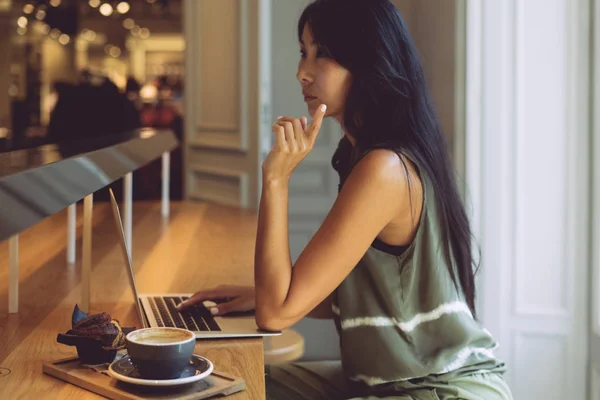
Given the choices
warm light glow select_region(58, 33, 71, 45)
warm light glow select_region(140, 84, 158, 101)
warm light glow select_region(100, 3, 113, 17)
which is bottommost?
warm light glow select_region(140, 84, 158, 101)

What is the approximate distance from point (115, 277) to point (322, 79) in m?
0.71

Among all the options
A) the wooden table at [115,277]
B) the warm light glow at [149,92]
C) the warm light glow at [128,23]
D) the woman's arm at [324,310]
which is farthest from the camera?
the warm light glow at [128,23]

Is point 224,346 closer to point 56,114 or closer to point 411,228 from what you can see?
point 411,228

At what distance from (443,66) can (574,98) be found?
1.80 feet

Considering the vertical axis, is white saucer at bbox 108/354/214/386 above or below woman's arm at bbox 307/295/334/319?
above

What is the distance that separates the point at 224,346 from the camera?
1.26m

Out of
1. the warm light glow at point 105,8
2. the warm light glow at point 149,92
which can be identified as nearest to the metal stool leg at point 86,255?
the warm light glow at point 105,8

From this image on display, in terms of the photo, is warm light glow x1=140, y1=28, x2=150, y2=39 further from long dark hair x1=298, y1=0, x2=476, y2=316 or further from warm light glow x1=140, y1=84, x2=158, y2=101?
long dark hair x1=298, y1=0, x2=476, y2=316

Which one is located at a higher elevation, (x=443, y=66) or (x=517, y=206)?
(x=443, y=66)

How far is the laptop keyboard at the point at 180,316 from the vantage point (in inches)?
53.2

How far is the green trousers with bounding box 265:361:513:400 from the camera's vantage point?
4.44 feet

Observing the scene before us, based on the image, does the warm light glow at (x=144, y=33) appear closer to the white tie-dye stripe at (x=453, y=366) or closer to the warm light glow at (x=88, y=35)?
the warm light glow at (x=88, y=35)

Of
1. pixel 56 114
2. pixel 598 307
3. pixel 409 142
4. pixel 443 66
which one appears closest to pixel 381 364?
pixel 409 142

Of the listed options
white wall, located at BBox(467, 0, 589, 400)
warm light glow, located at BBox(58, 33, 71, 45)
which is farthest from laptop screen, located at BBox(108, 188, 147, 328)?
warm light glow, located at BBox(58, 33, 71, 45)
